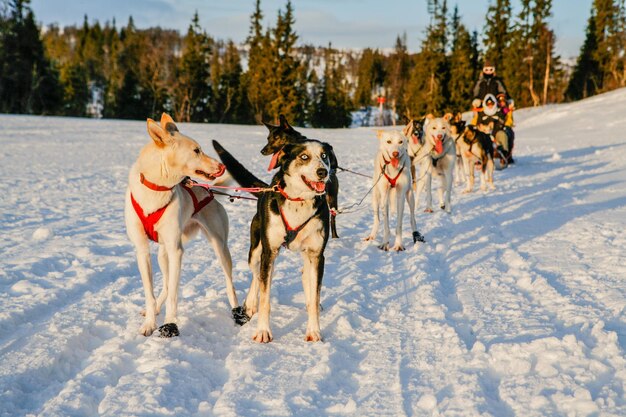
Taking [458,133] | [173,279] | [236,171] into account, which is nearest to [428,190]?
[458,133]

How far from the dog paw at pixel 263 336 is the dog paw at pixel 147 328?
0.71m

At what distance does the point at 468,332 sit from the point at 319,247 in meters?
1.24

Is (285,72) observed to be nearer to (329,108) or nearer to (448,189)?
(329,108)

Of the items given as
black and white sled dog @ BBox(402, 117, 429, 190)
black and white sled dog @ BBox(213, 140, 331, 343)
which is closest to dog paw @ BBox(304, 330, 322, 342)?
black and white sled dog @ BBox(213, 140, 331, 343)

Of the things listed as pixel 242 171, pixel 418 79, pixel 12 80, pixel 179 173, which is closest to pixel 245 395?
pixel 179 173

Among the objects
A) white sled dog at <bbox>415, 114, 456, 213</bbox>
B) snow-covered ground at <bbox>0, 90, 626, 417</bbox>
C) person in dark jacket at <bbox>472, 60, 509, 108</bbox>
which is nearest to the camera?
snow-covered ground at <bbox>0, 90, 626, 417</bbox>

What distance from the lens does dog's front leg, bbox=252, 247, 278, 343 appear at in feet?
11.3

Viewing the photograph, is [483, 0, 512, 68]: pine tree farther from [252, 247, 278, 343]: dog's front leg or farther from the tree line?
[252, 247, 278, 343]: dog's front leg

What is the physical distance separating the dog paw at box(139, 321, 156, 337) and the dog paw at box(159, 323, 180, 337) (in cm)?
11

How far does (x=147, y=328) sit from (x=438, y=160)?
6353mm

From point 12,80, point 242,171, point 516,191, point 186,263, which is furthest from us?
point 12,80

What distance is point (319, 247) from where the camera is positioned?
11.4ft

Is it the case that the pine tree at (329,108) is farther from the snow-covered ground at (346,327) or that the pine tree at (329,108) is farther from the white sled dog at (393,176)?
the white sled dog at (393,176)

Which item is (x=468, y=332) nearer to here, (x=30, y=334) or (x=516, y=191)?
(x=30, y=334)
